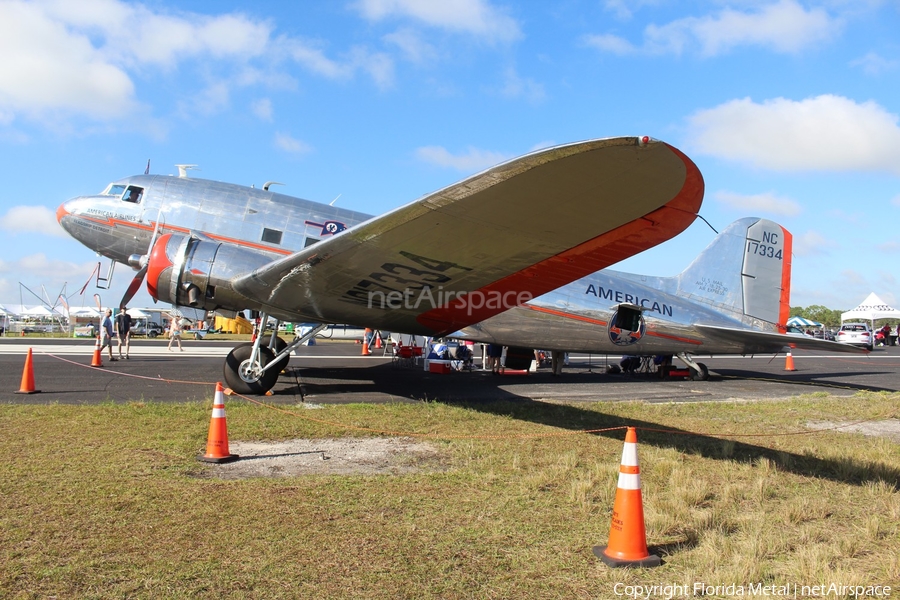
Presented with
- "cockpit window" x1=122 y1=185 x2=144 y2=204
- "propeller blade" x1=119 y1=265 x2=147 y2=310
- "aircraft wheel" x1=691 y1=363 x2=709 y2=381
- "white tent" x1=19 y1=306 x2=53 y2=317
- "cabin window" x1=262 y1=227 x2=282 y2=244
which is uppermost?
"cockpit window" x1=122 y1=185 x2=144 y2=204

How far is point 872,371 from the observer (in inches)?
805

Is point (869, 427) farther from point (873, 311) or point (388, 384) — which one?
point (873, 311)

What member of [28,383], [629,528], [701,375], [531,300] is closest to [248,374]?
[28,383]

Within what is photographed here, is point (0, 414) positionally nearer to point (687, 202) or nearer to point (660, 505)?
point (660, 505)

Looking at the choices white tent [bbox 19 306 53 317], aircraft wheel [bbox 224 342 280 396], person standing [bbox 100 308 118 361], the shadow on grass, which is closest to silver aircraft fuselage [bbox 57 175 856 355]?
aircraft wheel [bbox 224 342 280 396]

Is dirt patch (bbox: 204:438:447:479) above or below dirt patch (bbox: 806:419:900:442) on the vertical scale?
below

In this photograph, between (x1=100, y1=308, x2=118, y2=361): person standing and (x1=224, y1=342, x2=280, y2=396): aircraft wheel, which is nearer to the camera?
(x1=224, y1=342, x2=280, y2=396): aircraft wheel

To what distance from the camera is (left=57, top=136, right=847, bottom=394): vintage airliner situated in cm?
503

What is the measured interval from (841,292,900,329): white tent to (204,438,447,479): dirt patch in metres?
59.4

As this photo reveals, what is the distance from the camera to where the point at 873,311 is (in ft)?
180

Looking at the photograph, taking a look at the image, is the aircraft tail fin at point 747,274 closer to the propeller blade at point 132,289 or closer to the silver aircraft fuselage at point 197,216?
the silver aircraft fuselage at point 197,216

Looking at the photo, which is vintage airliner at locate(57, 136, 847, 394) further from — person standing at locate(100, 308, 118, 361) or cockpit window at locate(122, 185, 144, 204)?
person standing at locate(100, 308, 118, 361)

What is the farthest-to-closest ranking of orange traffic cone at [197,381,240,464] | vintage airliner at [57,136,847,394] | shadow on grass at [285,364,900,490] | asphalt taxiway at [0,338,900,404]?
asphalt taxiway at [0,338,900,404] → shadow on grass at [285,364,900,490] → orange traffic cone at [197,381,240,464] → vintage airliner at [57,136,847,394]

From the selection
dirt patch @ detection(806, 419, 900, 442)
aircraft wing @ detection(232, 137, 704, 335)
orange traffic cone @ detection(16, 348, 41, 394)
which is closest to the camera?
aircraft wing @ detection(232, 137, 704, 335)
